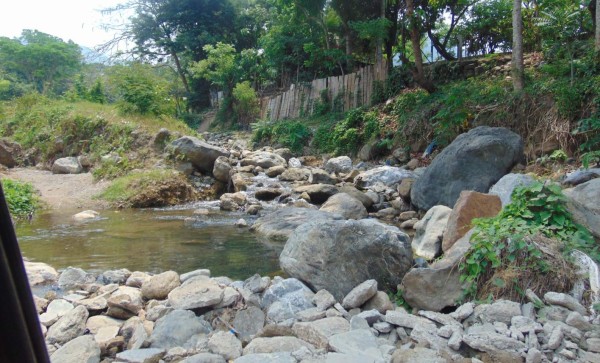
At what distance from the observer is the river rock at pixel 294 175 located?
12.4 metres

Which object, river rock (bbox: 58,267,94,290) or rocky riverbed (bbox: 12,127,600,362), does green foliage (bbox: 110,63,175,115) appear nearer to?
rocky riverbed (bbox: 12,127,600,362)

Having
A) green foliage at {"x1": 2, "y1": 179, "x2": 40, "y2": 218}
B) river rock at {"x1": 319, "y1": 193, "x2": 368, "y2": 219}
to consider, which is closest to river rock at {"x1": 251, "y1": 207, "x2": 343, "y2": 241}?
river rock at {"x1": 319, "y1": 193, "x2": 368, "y2": 219}

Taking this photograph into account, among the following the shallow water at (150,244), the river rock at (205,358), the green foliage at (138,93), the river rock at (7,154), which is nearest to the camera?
the river rock at (205,358)

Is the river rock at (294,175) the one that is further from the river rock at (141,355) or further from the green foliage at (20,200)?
the river rock at (141,355)

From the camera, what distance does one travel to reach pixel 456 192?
741cm

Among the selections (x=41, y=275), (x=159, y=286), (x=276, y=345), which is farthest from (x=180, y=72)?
(x=276, y=345)

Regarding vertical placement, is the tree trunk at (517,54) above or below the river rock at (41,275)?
above

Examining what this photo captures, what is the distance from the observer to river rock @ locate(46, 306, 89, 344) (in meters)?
3.33

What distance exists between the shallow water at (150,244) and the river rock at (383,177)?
3111mm

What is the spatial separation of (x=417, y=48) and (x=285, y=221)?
8.07 m

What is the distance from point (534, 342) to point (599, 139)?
6.44 meters

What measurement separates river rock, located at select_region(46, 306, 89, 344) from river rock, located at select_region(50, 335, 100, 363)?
29 centimetres

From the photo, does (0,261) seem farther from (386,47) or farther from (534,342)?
(386,47)

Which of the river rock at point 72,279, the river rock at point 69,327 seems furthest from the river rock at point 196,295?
the river rock at point 72,279
